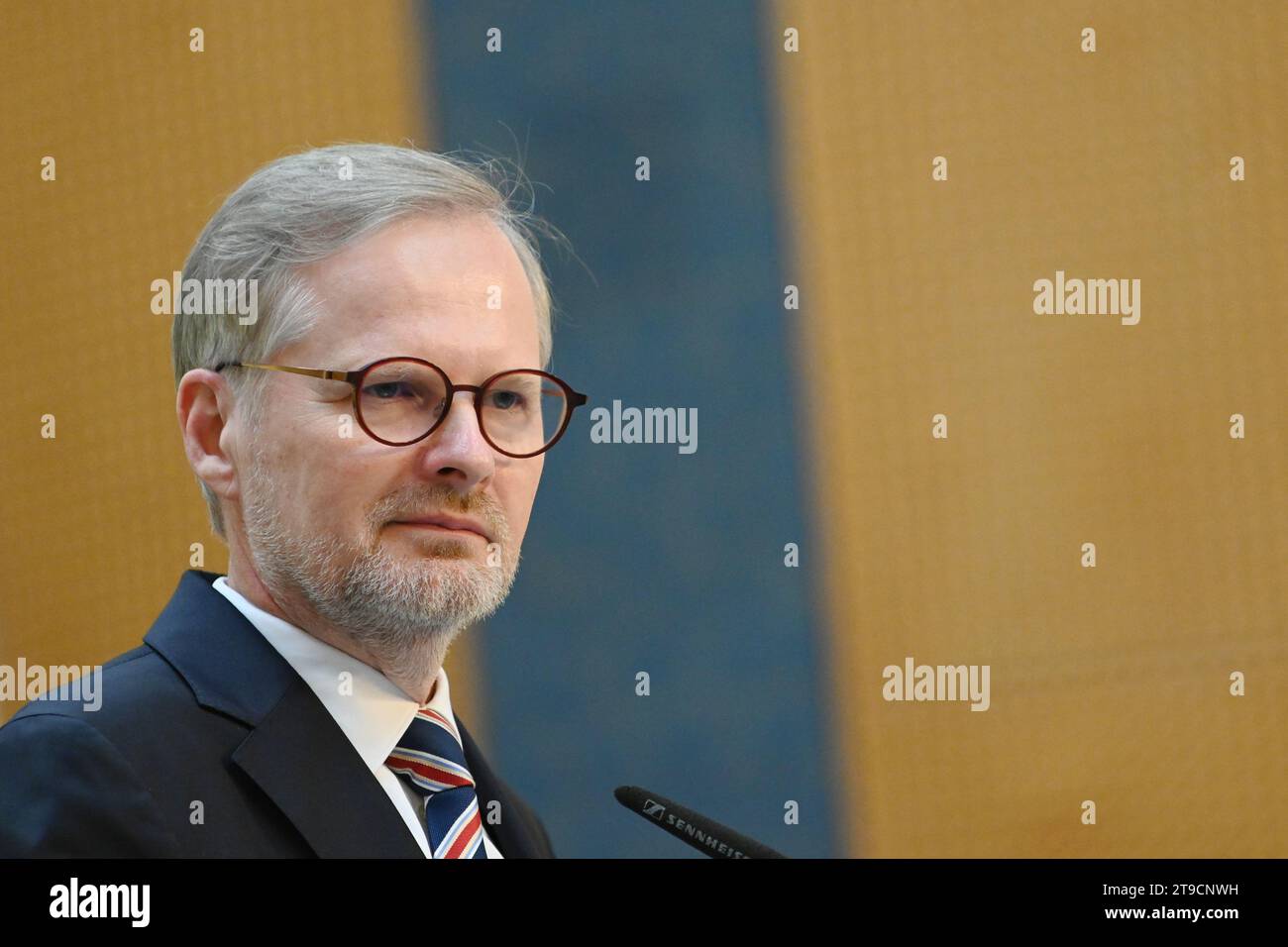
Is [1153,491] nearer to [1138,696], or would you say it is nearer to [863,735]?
[1138,696]

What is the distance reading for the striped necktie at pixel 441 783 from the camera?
54.9 inches

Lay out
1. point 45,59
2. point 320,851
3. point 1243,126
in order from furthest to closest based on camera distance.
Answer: point 1243,126, point 45,59, point 320,851

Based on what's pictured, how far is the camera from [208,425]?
59.6 inches

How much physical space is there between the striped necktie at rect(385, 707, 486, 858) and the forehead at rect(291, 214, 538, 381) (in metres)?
0.43

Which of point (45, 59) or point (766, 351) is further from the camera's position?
point (766, 351)

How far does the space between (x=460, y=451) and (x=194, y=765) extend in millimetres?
423

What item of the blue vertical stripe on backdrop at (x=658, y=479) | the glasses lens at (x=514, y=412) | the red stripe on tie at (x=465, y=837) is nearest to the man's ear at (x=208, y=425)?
the glasses lens at (x=514, y=412)

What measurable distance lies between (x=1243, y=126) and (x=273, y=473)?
2240mm

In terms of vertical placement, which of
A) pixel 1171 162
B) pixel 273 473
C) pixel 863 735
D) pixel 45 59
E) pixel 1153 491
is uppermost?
pixel 45 59

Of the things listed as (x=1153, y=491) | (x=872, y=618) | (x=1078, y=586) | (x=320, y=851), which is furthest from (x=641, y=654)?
(x=320, y=851)

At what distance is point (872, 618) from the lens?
2.75 m

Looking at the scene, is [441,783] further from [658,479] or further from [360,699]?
[658,479]

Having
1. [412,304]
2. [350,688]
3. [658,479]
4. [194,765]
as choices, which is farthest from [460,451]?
[658,479]

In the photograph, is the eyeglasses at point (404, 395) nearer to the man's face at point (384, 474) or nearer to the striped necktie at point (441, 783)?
the man's face at point (384, 474)
